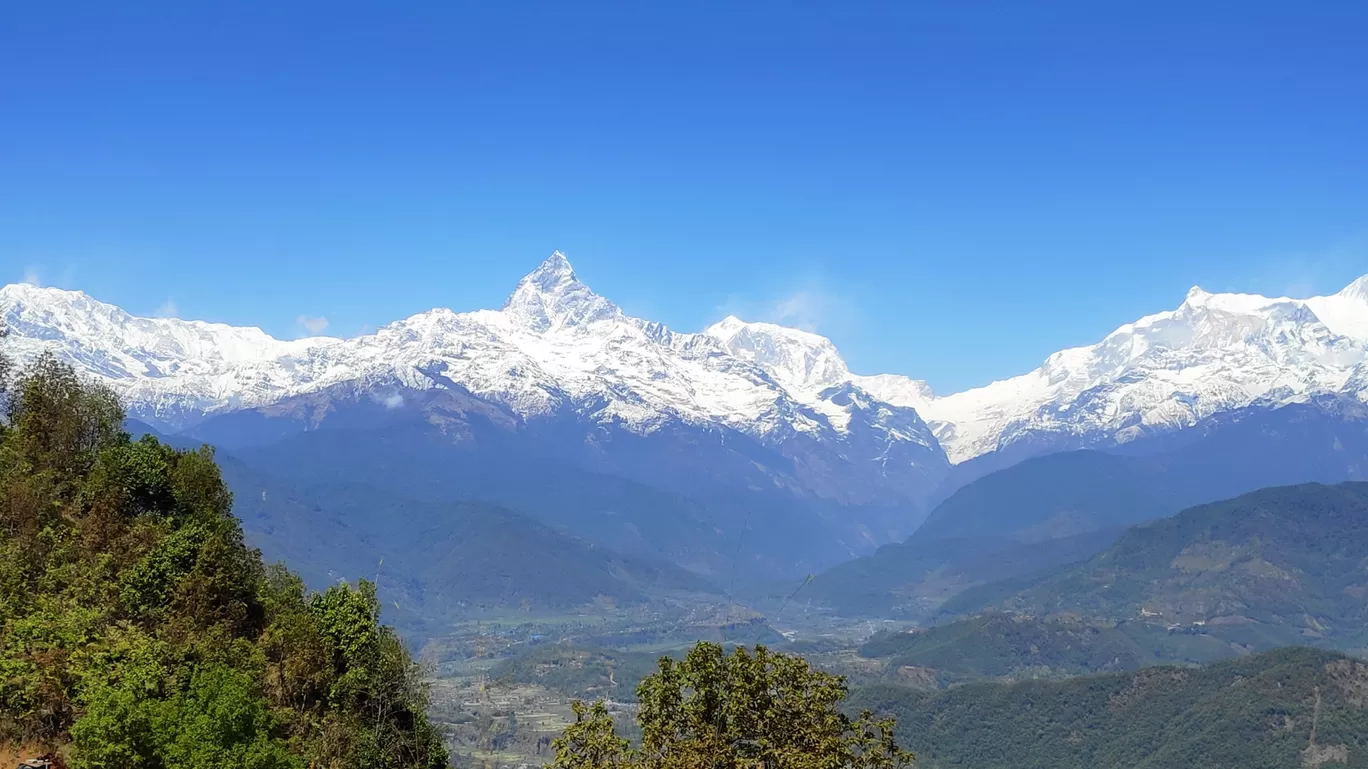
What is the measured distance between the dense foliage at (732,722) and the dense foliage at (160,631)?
25.2 meters

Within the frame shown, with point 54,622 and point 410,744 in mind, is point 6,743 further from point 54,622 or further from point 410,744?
point 410,744

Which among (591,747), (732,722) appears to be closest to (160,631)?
(591,747)

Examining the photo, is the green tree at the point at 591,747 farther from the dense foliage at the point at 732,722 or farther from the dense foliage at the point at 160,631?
the dense foliage at the point at 160,631

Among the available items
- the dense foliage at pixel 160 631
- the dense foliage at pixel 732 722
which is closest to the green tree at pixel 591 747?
the dense foliage at pixel 732 722

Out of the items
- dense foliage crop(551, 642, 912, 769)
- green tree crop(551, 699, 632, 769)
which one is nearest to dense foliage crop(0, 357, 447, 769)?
green tree crop(551, 699, 632, 769)

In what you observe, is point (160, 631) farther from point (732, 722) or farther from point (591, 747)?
point (732, 722)

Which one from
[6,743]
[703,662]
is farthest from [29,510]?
[703,662]

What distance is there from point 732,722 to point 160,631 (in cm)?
5429

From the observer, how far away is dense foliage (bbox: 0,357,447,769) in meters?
73.0

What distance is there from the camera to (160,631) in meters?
91.2

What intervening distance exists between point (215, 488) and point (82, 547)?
986 inches

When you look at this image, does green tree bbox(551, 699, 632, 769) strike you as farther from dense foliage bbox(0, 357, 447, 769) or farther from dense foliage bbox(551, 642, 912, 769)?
dense foliage bbox(0, 357, 447, 769)

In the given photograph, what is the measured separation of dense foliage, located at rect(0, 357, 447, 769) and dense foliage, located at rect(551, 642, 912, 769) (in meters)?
25.2

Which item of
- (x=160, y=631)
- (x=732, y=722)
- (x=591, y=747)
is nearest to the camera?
(x=591, y=747)
